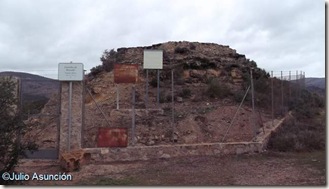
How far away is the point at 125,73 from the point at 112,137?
328cm

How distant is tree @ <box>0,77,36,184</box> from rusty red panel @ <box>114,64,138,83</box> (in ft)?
20.2

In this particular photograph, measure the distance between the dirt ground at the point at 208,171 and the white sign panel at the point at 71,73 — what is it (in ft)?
8.16

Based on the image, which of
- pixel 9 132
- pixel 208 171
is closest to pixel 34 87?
pixel 9 132

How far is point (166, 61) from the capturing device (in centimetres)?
2559

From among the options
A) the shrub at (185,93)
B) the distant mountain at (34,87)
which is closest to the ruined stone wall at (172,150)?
the distant mountain at (34,87)

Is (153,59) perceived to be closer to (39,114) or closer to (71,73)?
(71,73)

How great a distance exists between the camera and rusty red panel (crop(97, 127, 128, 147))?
1255cm

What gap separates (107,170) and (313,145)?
757 centimetres

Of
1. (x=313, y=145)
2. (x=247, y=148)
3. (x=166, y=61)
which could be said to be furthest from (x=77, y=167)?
(x=166, y=61)

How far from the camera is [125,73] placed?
597 inches

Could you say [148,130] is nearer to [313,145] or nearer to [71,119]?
[71,119]

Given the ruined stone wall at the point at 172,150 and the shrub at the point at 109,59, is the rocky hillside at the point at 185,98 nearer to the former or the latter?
the shrub at the point at 109,59

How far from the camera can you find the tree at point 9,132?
8.69m

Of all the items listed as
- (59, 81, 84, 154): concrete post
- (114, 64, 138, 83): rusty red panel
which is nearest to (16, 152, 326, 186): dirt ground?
(59, 81, 84, 154): concrete post
